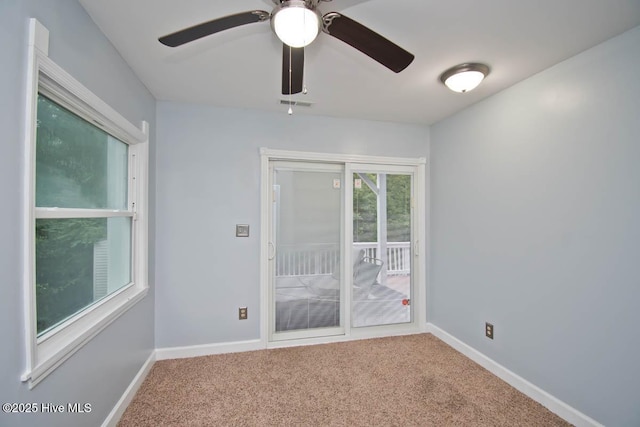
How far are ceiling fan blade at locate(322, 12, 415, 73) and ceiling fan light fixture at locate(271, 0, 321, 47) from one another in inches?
2.2

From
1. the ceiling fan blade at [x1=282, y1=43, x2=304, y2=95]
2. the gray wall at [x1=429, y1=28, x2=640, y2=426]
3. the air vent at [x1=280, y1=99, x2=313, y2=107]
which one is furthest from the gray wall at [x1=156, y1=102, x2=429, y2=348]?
the gray wall at [x1=429, y1=28, x2=640, y2=426]

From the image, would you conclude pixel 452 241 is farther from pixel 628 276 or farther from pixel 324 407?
pixel 324 407

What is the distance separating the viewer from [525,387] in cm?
226

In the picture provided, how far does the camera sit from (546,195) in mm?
2145

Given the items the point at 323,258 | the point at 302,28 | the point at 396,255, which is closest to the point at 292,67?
the point at 302,28

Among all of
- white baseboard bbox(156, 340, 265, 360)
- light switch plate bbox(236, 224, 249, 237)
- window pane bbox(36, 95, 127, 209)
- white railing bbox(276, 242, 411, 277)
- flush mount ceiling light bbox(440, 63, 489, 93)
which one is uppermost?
flush mount ceiling light bbox(440, 63, 489, 93)

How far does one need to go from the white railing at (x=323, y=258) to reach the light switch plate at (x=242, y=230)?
400 mm

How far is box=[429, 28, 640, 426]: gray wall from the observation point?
170 centimetres

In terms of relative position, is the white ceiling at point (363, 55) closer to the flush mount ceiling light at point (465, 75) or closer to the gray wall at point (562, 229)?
the flush mount ceiling light at point (465, 75)

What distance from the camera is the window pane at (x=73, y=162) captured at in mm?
1377

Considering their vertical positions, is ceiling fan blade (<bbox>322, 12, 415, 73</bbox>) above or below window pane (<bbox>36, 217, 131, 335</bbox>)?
above

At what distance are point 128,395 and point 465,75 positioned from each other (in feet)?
11.3

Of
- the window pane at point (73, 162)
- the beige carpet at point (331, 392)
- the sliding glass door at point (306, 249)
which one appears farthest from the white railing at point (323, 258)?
the window pane at point (73, 162)

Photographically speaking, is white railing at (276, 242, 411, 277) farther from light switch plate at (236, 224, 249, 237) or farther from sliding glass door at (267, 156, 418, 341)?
light switch plate at (236, 224, 249, 237)
